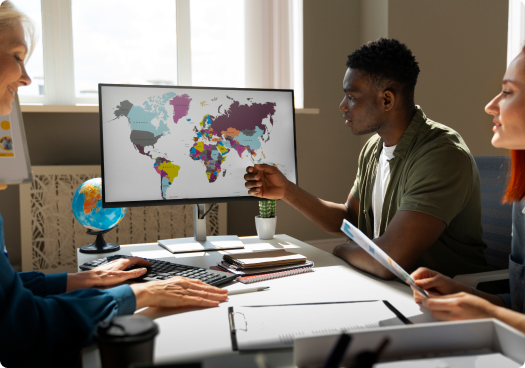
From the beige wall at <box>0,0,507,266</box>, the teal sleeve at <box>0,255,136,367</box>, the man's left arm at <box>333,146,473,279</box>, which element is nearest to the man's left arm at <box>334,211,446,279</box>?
the man's left arm at <box>333,146,473,279</box>

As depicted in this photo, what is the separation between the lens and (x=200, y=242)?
65.9 inches

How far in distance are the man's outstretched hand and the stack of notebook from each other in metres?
0.37

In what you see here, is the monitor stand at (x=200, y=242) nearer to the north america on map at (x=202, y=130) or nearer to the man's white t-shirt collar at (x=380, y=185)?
the north america on map at (x=202, y=130)

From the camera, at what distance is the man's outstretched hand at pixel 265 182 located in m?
1.64

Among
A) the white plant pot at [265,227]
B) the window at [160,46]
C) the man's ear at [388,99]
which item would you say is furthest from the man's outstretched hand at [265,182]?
the window at [160,46]

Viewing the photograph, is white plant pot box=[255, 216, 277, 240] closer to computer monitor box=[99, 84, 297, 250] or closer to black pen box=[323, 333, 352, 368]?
computer monitor box=[99, 84, 297, 250]

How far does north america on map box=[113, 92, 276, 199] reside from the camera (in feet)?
4.99

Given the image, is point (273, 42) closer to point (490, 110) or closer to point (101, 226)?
Result: point (101, 226)

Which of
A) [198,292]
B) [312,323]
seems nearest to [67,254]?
[198,292]

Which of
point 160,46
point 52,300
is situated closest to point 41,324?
point 52,300

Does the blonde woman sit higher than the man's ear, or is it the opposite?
the man's ear

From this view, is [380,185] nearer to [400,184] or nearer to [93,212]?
[400,184]

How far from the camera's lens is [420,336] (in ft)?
2.08

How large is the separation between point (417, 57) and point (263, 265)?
7.58ft
